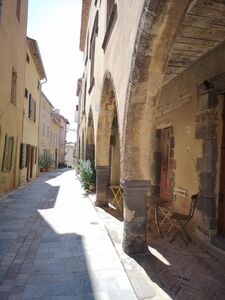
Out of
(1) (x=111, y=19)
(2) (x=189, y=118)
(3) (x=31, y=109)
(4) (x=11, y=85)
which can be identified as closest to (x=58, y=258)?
(2) (x=189, y=118)

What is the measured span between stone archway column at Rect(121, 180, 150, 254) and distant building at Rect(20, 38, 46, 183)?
28.6ft

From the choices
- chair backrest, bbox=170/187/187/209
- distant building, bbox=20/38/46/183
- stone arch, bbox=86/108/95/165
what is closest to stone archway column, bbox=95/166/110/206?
chair backrest, bbox=170/187/187/209

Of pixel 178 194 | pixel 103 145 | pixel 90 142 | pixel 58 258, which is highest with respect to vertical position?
pixel 90 142

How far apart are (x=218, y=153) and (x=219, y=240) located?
1421 millimetres

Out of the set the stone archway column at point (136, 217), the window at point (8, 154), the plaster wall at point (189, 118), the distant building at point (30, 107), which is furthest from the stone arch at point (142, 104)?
the distant building at point (30, 107)

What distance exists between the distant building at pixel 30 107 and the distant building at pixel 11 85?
0.95 m

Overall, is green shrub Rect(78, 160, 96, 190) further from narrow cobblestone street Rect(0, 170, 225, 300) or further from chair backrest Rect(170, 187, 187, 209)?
chair backrest Rect(170, 187, 187, 209)

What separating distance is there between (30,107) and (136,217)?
38.2 ft

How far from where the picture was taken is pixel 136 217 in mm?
3955

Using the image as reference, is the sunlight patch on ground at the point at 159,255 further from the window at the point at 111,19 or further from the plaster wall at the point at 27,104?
the plaster wall at the point at 27,104

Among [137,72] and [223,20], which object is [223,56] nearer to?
[223,20]

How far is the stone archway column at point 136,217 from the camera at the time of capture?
3.93 meters

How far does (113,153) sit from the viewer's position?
12312mm

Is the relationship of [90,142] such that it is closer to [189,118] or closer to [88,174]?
[88,174]
